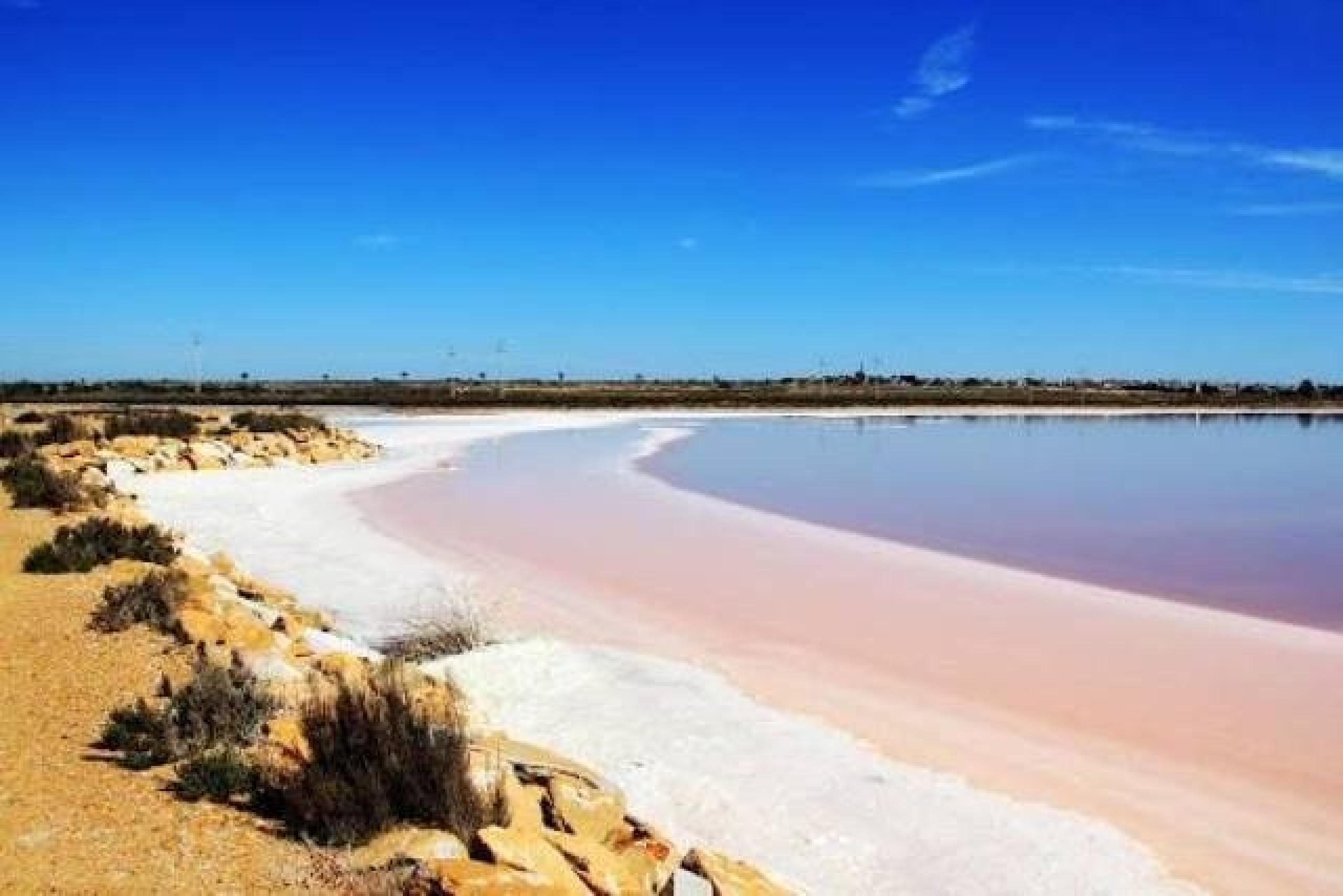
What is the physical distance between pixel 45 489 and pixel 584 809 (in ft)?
37.1

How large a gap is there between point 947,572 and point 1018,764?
20.2ft

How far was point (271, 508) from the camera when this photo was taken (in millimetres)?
16891

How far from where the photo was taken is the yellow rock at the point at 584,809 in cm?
456

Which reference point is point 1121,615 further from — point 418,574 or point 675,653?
point 418,574

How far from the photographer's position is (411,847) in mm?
3975

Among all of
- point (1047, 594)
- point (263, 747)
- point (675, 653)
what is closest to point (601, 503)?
point (1047, 594)

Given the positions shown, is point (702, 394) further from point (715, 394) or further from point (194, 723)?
point (194, 723)

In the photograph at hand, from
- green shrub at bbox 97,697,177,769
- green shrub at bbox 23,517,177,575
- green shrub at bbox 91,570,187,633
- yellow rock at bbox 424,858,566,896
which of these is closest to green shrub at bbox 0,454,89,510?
green shrub at bbox 23,517,177,575

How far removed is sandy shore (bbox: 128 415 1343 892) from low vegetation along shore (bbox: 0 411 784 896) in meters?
0.92

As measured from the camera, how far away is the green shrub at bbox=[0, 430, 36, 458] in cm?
2053

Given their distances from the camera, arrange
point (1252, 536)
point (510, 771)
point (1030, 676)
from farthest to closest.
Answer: point (1252, 536) → point (1030, 676) → point (510, 771)

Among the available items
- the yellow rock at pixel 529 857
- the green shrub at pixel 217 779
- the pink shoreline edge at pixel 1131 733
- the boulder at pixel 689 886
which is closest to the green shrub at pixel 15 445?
the pink shoreline edge at pixel 1131 733

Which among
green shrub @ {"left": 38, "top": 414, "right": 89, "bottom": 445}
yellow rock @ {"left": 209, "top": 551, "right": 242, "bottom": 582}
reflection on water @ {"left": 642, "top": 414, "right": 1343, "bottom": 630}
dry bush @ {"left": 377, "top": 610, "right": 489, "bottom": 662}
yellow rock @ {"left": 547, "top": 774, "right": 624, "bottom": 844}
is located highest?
green shrub @ {"left": 38, "top": 414, "right": 89, "bottom": 445}

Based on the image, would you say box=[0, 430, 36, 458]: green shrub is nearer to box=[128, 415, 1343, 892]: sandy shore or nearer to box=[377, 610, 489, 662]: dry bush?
box=[128, 415, 1343, 892]: sandy shore
